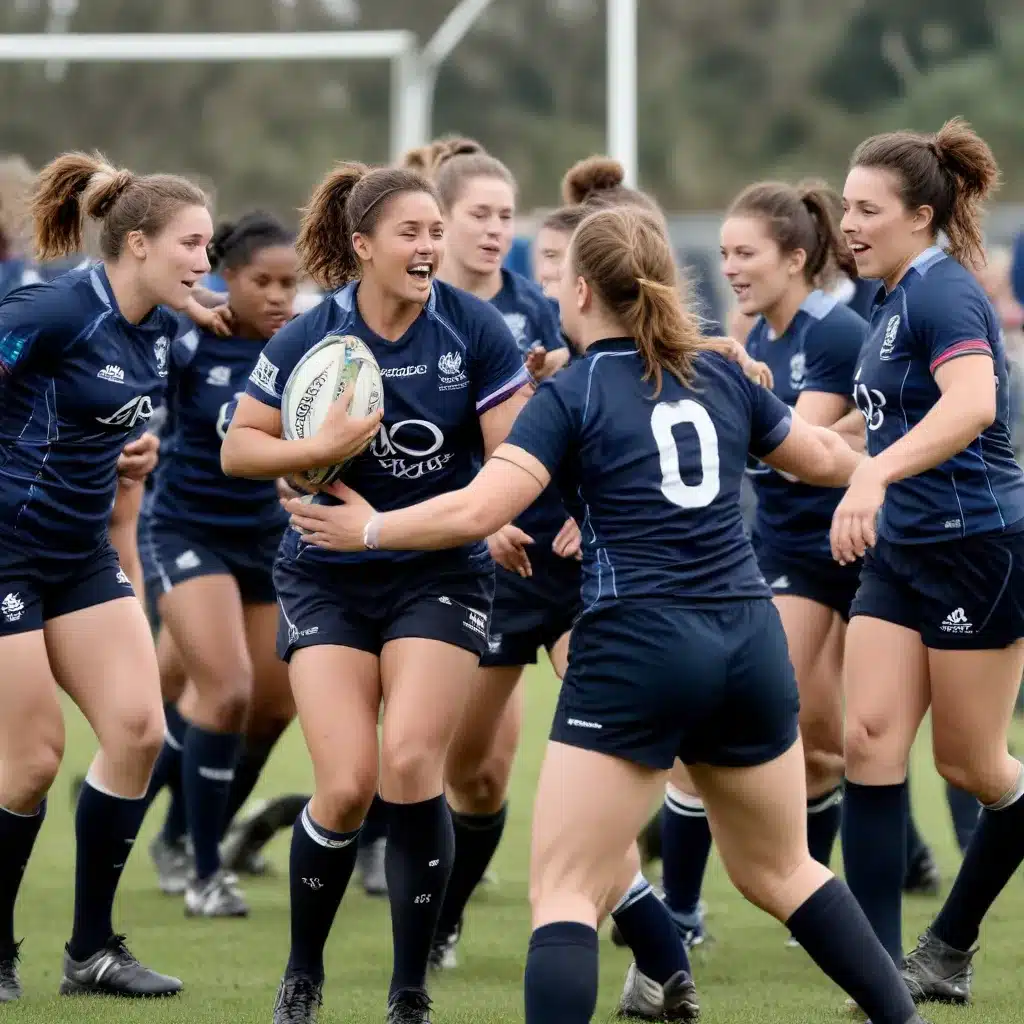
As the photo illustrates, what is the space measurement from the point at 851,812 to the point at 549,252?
193 cm

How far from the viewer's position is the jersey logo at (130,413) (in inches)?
189

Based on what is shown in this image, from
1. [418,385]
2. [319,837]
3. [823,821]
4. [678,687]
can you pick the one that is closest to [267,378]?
[418,385]

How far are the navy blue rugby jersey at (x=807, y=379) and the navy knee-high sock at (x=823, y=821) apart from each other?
2.40 feet

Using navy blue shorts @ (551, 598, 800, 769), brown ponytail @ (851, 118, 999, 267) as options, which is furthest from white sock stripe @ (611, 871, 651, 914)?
brown ponytail @ (851, 118, 999, 267)

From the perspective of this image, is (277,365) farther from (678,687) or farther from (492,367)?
(678,687)

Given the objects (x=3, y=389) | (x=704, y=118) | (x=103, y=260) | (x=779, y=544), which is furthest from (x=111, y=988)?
(x=704, y=118)

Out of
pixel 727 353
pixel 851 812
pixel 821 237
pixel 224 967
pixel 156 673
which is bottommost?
pixel 224 967

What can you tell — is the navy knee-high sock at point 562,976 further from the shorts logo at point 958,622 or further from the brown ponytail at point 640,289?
the shorts logo at point 958,622

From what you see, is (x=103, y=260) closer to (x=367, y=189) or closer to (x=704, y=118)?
(x=367, y=189)

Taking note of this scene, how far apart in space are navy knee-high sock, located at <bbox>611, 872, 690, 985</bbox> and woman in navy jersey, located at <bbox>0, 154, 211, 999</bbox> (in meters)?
1.28

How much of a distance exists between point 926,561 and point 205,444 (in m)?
2.56

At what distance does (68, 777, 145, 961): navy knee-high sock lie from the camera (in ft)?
16.2

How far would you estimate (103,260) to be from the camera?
4.90 m

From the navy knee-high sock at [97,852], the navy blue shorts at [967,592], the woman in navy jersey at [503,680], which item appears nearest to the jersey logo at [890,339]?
the navy blue shorts at [967,592]
